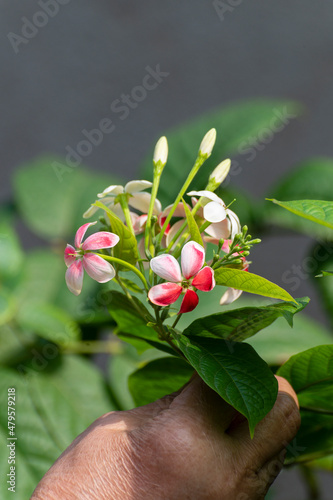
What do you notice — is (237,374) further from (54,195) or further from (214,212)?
(54,195)

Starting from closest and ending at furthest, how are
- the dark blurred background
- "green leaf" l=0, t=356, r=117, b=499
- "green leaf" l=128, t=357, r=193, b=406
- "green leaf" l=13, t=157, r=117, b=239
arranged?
"green leaf" l=128, t=357, r=193, b=406 → "green leaf" l=0, t=356, r=117, b=499 → "green leaf" l=13, t=157, r=117, b=239 → the dark blurred background

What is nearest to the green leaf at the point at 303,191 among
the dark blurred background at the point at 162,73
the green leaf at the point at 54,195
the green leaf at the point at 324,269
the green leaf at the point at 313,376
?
the green leaf at the point at 324,269

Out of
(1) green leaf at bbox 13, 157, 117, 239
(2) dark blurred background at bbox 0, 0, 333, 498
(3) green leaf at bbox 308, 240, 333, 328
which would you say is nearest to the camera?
(3) green leaf at bbox 308, 240, 333, 328

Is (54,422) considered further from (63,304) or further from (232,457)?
(232,457)

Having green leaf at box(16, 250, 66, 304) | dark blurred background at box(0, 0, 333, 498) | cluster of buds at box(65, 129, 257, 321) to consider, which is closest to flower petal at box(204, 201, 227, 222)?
cluster of buds at box(65, 129, 257, 321)

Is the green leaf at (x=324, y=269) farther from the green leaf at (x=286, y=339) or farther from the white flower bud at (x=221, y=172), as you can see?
the white flower bud at (x=221, y=172)

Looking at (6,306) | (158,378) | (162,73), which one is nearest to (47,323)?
(6,306)

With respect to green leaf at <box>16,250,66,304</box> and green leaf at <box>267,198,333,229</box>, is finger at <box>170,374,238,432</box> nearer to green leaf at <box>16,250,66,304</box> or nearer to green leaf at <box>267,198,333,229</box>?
green leaf at <box>267,198,333,229</box>
